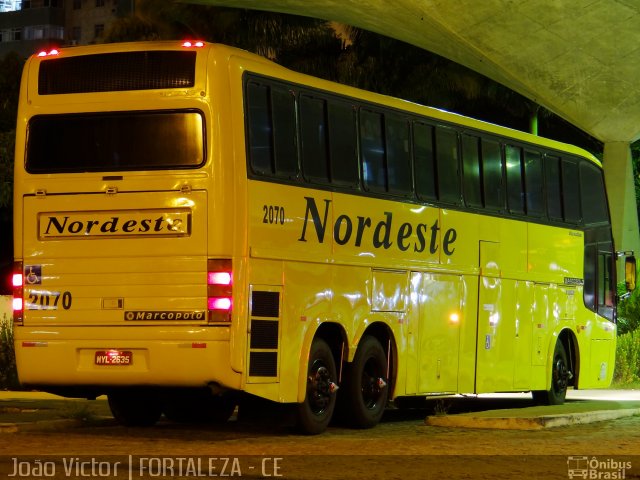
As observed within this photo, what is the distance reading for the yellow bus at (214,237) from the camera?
45.7ft

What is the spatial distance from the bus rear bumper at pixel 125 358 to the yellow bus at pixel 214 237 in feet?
0.05

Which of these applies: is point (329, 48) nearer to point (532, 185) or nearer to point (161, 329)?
point (532, 185)

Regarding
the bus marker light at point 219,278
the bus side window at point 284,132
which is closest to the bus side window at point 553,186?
the bus side window at point 284,132

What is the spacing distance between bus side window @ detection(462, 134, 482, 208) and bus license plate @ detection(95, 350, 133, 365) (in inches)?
231

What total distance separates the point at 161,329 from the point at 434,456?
291cm

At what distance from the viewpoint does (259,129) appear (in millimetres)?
14484

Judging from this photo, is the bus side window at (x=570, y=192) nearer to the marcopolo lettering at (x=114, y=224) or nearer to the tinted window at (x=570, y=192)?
the tinted window at (x=570, y=192)

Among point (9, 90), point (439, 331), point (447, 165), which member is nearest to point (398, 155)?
point (447, 165)

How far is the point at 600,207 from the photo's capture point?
884 inches

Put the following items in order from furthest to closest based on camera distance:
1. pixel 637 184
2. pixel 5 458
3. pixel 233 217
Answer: pixel 637 184, pixel 233 217, pixel 5 458

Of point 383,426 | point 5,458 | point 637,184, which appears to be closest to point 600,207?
point 383,426

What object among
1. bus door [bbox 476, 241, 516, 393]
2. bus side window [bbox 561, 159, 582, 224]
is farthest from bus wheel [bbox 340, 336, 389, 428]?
bus side window [bbox 561, 159, 582, 224]

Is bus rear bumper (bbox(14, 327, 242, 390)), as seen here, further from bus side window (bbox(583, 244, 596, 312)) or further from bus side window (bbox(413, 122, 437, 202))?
bus side window (bbox(583, 244, 596, 312))

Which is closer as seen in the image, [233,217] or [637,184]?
[233,217]
